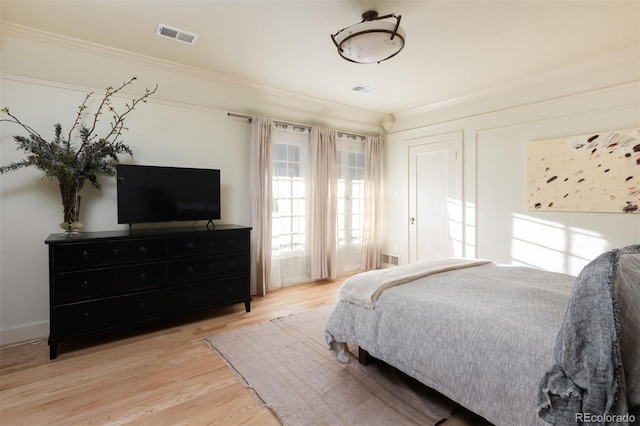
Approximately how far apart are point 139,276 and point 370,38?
281 centimetres

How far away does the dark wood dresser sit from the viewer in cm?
250

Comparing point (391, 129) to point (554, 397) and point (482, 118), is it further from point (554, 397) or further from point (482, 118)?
point (554, 397)

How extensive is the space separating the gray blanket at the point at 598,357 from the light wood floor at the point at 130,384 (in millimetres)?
700

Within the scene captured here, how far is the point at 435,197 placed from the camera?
478 cm

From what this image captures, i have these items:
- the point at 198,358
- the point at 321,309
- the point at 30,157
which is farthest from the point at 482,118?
the point at 30,157

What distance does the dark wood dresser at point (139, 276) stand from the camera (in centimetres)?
250

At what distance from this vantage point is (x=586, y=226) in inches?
133

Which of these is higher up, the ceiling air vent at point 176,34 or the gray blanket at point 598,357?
the ceiling air vent at point 176,34

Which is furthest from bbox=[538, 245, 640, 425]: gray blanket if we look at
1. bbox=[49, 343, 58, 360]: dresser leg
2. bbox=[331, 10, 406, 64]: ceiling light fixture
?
bbox=[49, 343, 58, 360]: dresser leg

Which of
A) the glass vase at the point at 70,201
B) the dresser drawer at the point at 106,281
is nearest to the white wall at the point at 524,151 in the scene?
the dresser drawer at the point at 106,281

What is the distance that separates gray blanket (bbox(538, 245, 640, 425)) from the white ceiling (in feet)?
7.17

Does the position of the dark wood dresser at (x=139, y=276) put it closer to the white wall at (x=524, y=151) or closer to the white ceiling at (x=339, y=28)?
the white ceiling at (x=339, y=28)

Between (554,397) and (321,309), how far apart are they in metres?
2.52

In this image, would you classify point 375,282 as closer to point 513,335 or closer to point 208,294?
point 513,335
